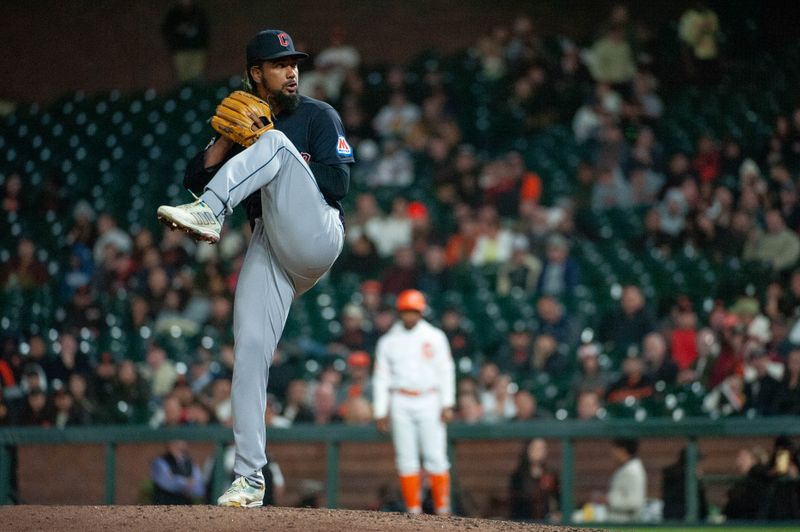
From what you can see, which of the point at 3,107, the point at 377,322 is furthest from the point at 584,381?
the point at 3,107

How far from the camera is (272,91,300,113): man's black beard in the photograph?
13.8ft

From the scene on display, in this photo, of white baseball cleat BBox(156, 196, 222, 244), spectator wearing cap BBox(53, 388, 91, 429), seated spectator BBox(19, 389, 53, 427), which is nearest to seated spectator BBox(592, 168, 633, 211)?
spectator wearing cap BBox(53, 388, 91, 429)

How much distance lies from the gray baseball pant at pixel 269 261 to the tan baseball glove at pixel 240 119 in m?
0.05

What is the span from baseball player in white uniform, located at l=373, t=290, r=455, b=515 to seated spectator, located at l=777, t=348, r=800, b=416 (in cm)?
208

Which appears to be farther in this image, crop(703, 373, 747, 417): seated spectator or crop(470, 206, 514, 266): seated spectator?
crop(470, 206, 514, 266): seated spectator

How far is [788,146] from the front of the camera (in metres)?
11.0

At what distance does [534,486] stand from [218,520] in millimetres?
4090

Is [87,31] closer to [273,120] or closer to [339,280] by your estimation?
[339,280]

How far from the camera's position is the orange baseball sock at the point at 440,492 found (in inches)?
309

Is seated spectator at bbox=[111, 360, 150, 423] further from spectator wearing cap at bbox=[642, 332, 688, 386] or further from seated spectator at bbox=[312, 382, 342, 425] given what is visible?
spectator wearing cap at bbox=[642, 332, 688, 386]

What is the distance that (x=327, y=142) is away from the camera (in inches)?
166

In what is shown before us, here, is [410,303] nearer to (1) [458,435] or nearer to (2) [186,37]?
(1) [458,435]

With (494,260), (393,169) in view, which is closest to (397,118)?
(393,169)

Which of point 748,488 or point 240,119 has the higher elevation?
point 240,119
